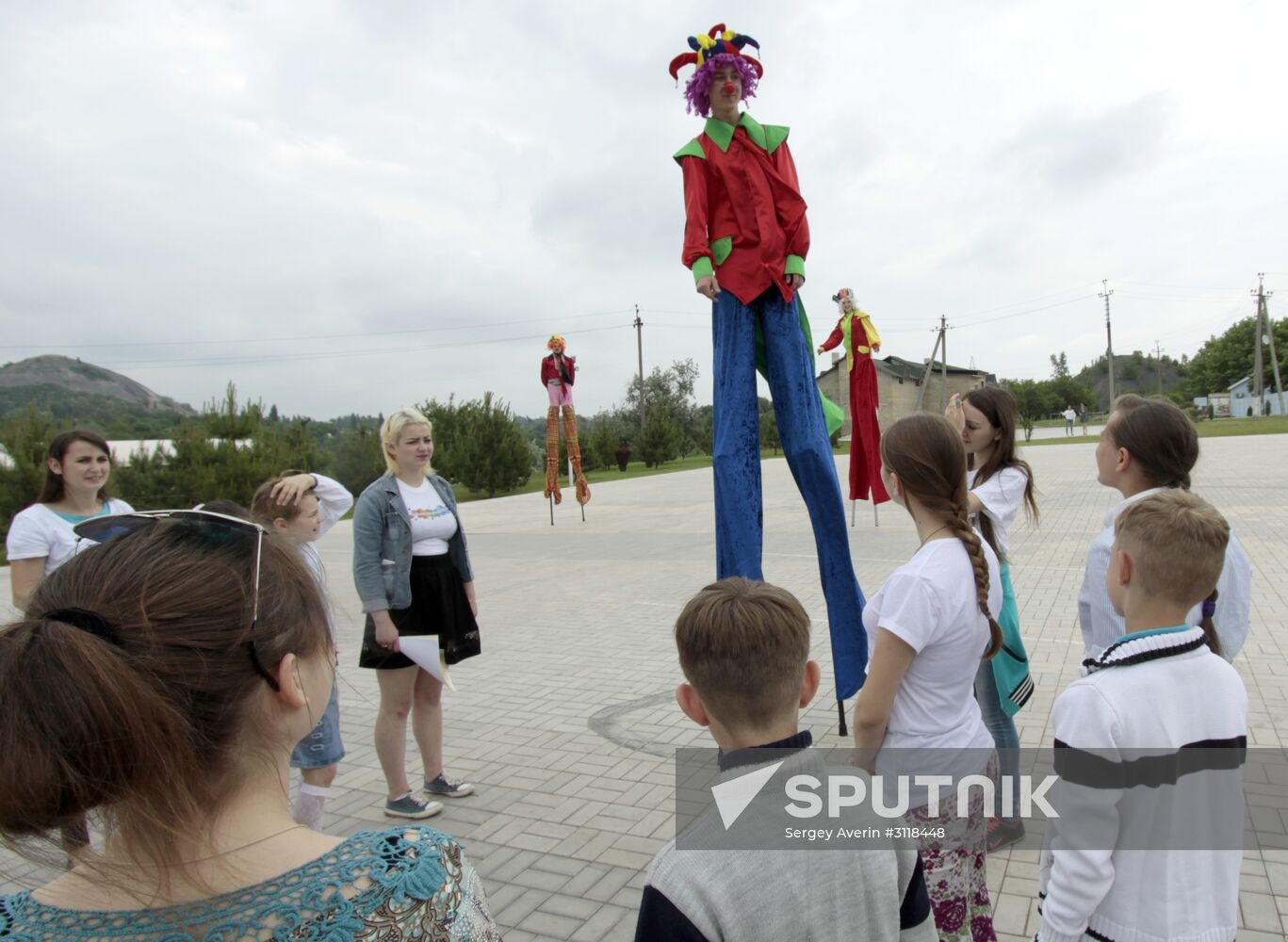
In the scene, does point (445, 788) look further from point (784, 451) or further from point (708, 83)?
point (708, 83)

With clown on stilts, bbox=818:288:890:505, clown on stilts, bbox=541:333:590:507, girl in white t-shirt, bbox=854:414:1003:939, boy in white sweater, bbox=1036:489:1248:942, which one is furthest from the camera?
clown on stilts, bbox=541:333:590:507

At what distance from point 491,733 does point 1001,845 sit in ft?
8.91

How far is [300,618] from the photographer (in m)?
1.18

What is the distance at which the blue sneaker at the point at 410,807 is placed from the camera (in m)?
3.67

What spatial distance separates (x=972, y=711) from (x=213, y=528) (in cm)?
184

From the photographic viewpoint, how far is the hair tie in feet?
3.11

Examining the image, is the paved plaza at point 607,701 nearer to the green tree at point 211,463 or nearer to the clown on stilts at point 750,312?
the clown on stilts at point 750,312

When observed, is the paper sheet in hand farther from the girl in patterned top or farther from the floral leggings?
the girl in patterned top

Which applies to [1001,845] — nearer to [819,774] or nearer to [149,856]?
[819,774]

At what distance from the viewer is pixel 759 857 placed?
4.13 ft

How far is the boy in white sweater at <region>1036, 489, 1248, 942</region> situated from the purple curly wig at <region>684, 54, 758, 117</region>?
3092 mm

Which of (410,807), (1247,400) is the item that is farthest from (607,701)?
(1247,400)

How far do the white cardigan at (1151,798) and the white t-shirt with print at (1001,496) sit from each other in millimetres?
1538

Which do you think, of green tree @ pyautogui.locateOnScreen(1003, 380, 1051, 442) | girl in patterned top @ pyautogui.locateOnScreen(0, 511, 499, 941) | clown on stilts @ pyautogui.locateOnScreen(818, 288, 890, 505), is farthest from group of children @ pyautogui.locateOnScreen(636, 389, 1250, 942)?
green tree @ pyautogui.locateOnScreen(1003, 380, 1051, 442)
